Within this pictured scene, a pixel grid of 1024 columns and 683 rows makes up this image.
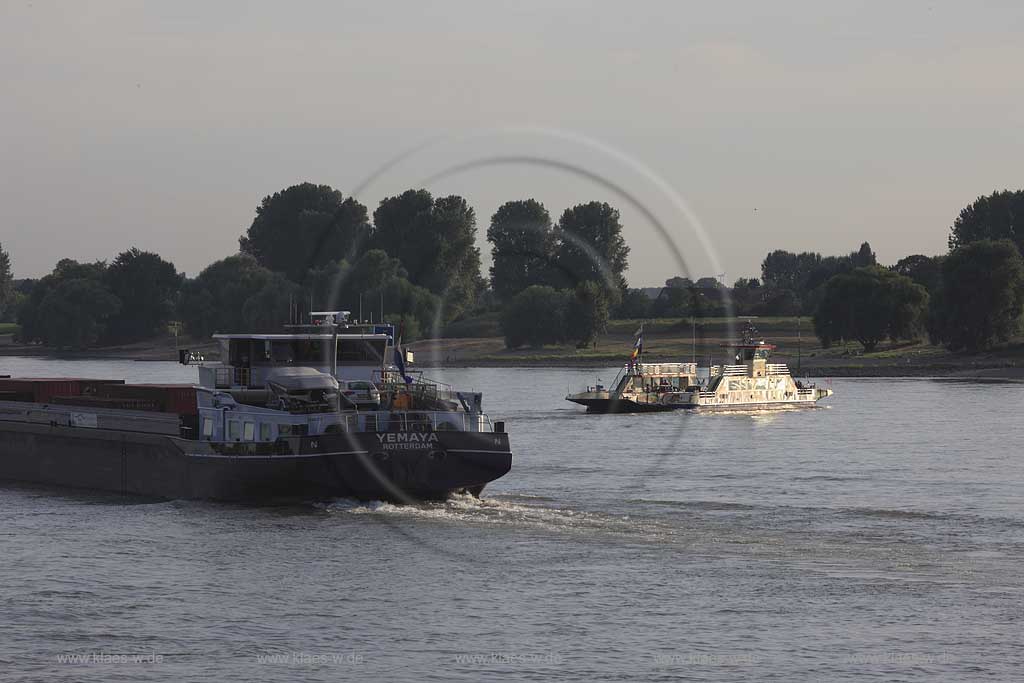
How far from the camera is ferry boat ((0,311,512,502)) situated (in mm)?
56750

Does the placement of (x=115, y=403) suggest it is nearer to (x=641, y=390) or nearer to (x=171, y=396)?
(x=171, y=396)

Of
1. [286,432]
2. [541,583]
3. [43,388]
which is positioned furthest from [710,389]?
[541,583]

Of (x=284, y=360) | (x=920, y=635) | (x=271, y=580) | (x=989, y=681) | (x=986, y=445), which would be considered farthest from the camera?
(x=986, y=445)

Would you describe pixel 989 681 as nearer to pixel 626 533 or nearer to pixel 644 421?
pixel 626 533

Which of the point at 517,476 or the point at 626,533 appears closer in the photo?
the point at 626,533

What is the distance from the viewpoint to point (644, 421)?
12400cm

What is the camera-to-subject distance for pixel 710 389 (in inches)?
5531

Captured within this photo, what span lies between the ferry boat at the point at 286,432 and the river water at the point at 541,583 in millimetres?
1356

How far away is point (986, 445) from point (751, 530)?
146 ft

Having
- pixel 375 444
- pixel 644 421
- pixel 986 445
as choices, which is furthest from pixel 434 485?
pixel 644 421

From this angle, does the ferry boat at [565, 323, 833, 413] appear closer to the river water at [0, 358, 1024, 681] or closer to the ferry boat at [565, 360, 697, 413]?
the ferry boat at [565, 360, 697, 413]

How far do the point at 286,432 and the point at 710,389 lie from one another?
3418 inches

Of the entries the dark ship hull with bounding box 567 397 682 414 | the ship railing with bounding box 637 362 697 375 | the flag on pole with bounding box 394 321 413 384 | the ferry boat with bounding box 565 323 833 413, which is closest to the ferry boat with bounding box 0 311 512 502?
the flag on pole with bounding box 394 321 413 384

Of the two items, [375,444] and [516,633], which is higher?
[375,444]
